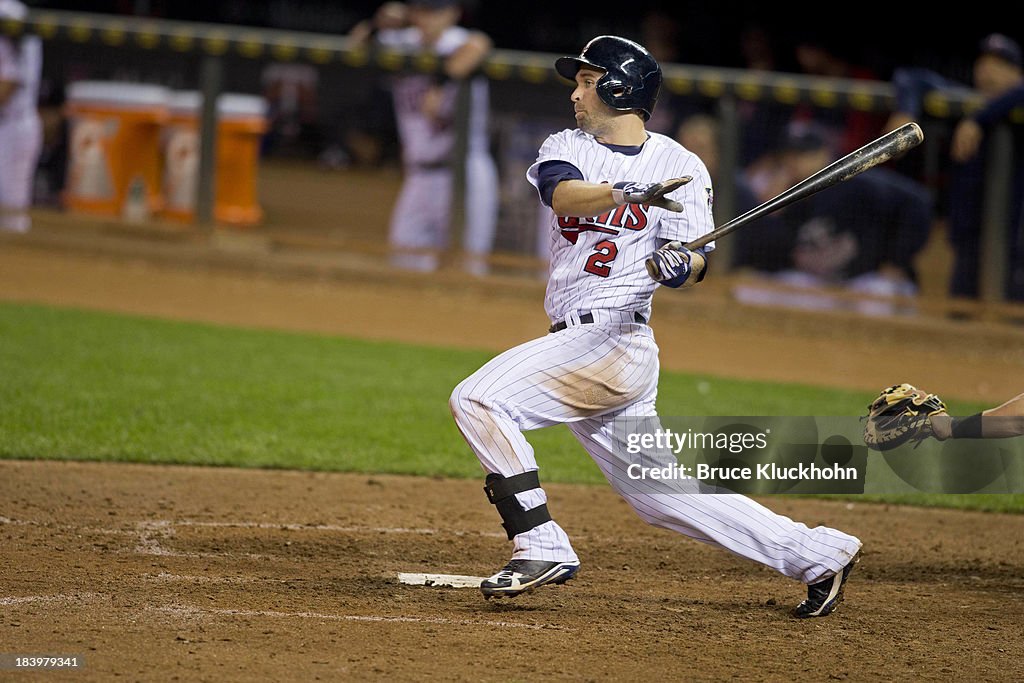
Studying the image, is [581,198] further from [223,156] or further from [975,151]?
[223,156]

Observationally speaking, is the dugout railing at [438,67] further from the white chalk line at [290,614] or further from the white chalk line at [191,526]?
the white chalk line at [290,614]

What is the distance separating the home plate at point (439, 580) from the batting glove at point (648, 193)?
1.39m

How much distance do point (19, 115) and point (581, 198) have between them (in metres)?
8.17

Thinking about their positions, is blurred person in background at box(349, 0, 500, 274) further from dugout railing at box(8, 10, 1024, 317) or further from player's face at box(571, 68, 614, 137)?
player's face at box(571, 68, 614, 137)

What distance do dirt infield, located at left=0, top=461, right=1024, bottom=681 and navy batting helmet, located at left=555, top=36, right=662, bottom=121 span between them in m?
1.54

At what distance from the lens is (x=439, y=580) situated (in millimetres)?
4273

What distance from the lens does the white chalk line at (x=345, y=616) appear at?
3.80m

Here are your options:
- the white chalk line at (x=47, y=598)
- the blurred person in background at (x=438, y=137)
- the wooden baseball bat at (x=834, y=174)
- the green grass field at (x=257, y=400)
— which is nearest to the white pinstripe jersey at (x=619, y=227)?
the wooden baseball bat at (x=834, y=174)

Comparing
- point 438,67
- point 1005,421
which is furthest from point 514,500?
point 438,67

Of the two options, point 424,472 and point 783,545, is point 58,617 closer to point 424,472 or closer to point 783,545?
point 783,545

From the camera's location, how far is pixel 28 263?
34.6ft

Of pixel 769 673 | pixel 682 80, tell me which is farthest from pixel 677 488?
pixel 682 80

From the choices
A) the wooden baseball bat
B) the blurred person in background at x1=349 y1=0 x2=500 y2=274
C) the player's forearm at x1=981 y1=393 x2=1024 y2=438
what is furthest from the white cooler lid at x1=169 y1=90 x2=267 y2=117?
the player's forearm at x1=981 y1=393 x2=1024 y2=438

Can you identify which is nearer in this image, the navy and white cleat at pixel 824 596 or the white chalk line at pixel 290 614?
the white chalk line at pixel 290 614
